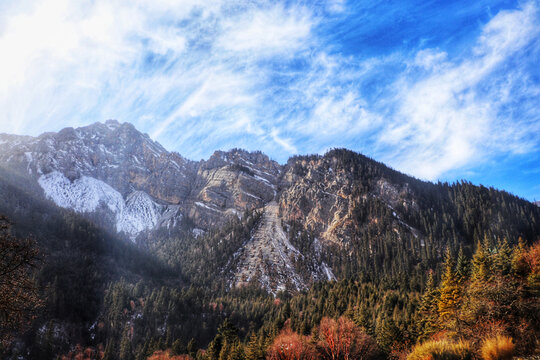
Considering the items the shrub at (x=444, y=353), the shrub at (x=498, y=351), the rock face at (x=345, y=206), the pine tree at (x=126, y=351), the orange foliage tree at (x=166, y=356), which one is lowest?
the pine tree at (x=126, y=351)

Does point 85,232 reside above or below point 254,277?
above

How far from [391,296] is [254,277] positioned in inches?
3758

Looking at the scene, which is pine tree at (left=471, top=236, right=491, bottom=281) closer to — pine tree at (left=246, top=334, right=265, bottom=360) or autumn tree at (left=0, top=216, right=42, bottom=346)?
pine tree at (left=246, top=334, right=265, bottom=360)

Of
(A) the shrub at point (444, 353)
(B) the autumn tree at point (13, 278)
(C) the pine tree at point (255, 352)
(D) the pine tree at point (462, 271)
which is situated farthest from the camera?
(D) the pine tree at point (462, 271)

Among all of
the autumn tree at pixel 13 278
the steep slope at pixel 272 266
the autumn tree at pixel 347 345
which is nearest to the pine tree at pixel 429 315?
the autumn tree at pixel 347 345

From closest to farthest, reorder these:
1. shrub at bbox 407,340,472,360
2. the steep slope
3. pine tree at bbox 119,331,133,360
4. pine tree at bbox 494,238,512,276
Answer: shrub at bbox 407,340,472,360, pine tree at bbox 494,238,512,276, pine tree at bbox 119,331,133,360, the steep slope

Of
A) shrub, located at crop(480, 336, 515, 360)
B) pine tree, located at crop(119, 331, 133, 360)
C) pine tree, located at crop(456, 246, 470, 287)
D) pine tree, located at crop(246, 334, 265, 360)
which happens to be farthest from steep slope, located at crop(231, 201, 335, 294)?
shrub, located at crop(480, 336, 515, 360)

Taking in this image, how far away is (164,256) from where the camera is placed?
18250cm

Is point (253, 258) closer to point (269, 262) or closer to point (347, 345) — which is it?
point (269, 262)

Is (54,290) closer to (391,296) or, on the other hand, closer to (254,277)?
(254,277)

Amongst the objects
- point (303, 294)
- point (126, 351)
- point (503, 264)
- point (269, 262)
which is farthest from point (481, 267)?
point (269, 262)

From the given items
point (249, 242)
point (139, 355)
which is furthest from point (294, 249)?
point (139, 355)

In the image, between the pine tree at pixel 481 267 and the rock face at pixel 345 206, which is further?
the rock face at pixel 345 206

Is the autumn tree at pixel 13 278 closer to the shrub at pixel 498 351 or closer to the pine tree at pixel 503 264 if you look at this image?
the shrub at pixel 498 351
